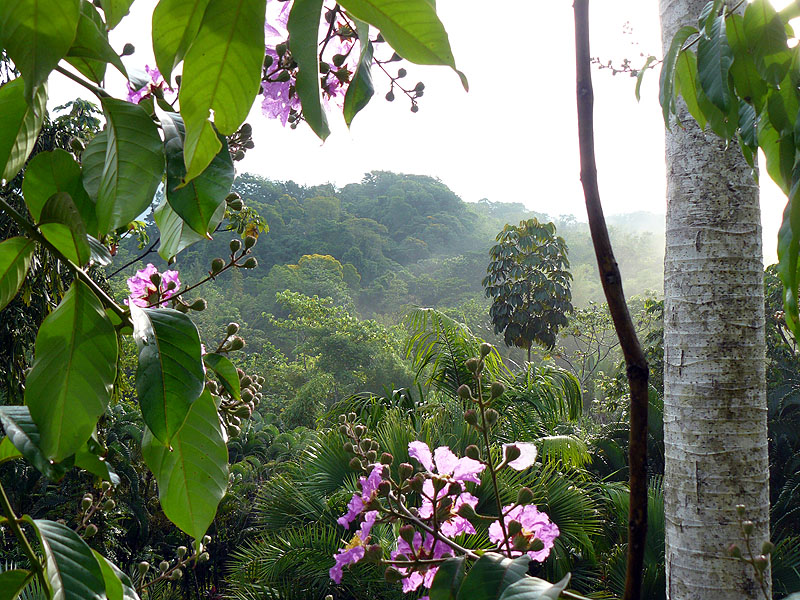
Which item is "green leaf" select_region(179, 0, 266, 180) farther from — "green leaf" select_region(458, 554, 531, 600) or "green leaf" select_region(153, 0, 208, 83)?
"green leaf" select_region(458, 554, 531, 600)

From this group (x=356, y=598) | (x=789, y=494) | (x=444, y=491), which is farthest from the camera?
(x=789, y=494)

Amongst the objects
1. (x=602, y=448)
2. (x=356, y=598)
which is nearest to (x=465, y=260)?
(x=602, y=448)

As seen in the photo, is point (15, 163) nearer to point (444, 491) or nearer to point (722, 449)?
point (444, 491)

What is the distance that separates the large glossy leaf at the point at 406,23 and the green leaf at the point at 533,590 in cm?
14

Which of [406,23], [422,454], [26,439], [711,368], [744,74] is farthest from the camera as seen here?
[711,368]

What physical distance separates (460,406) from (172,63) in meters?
3.26

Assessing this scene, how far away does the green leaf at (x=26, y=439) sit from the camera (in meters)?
0.23

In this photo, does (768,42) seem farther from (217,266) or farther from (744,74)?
(217,266)

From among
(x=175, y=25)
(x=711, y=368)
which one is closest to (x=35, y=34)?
(x=175, y=25)

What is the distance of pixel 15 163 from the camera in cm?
21

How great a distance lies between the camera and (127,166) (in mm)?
195

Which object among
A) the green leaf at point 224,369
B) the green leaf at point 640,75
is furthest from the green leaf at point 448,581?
the green leaf at point 640,75

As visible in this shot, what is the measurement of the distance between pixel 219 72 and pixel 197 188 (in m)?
0.07

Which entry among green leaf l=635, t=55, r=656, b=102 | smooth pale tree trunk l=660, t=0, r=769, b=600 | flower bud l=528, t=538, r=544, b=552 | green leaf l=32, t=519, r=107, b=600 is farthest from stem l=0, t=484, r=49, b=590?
smooth pale tree trunk l=660, t=0, r=769, b=600
